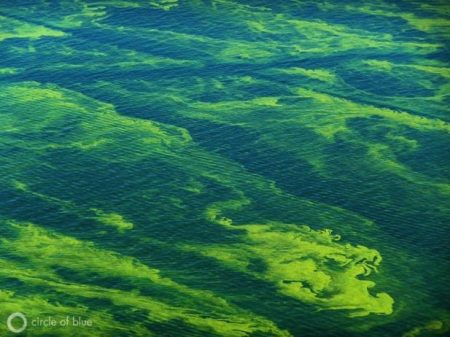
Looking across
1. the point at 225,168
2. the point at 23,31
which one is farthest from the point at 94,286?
the point at 23,31

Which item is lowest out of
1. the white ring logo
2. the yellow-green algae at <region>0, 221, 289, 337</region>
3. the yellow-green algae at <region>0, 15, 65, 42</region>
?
the white ring logo

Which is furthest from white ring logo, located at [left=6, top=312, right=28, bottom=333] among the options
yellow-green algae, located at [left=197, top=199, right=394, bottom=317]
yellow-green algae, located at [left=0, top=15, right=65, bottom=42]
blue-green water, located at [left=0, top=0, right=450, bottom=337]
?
yellow-green algae, located at [left=0, top=15, right=65, bottom=42]

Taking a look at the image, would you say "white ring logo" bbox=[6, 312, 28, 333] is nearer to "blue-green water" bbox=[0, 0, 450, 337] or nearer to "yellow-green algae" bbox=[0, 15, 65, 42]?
"blue-green water" bbox=[0, 0, 450, 337]

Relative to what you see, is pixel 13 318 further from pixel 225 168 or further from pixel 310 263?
pixel 225 168

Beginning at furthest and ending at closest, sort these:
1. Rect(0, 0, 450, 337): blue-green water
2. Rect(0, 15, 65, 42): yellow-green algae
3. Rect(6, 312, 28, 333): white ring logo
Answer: Rect(0, 15, 65, 42): yellow-green algae → Rect(0, 0, 450, 337): blue-green water → Rect(6, 312, 28, 333): white ring logo

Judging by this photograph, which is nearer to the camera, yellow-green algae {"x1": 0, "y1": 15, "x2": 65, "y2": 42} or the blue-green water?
the blue-green water

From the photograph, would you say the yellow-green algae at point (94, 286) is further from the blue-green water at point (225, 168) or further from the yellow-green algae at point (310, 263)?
the yellow-green algae at point (310, 263)

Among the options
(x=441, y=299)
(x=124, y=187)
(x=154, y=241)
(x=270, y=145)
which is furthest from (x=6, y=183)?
(x=441, y=299)

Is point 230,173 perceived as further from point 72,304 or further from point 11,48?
point 11,48
